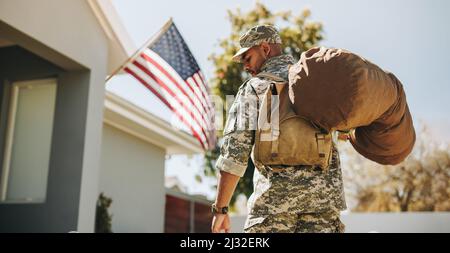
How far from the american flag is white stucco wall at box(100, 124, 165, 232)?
3032mm

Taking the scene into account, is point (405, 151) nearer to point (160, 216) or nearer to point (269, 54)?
point (269, 54)

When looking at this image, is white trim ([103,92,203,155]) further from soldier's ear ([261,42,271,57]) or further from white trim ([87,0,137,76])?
soldier's ear ([261,42,271,57])

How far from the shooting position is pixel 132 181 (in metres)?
10.1

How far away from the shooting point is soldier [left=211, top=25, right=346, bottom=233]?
7.77ft

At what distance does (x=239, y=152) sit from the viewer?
2453 mm

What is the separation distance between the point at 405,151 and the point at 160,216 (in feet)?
30.1

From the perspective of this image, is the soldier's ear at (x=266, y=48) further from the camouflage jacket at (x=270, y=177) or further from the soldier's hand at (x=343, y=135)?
the soldier's hand at (x=343, y=135)

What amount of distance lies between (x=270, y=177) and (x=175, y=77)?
420 cm

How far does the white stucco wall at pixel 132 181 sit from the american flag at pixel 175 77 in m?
3.03

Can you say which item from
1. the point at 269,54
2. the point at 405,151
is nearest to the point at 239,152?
the point at 269,54

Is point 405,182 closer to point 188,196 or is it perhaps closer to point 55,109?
point 188,196

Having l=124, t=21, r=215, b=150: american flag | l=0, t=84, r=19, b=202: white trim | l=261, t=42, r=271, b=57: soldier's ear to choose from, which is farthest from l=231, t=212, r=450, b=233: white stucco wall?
l=261, t=42, r=271, b=57: soldier's ear
